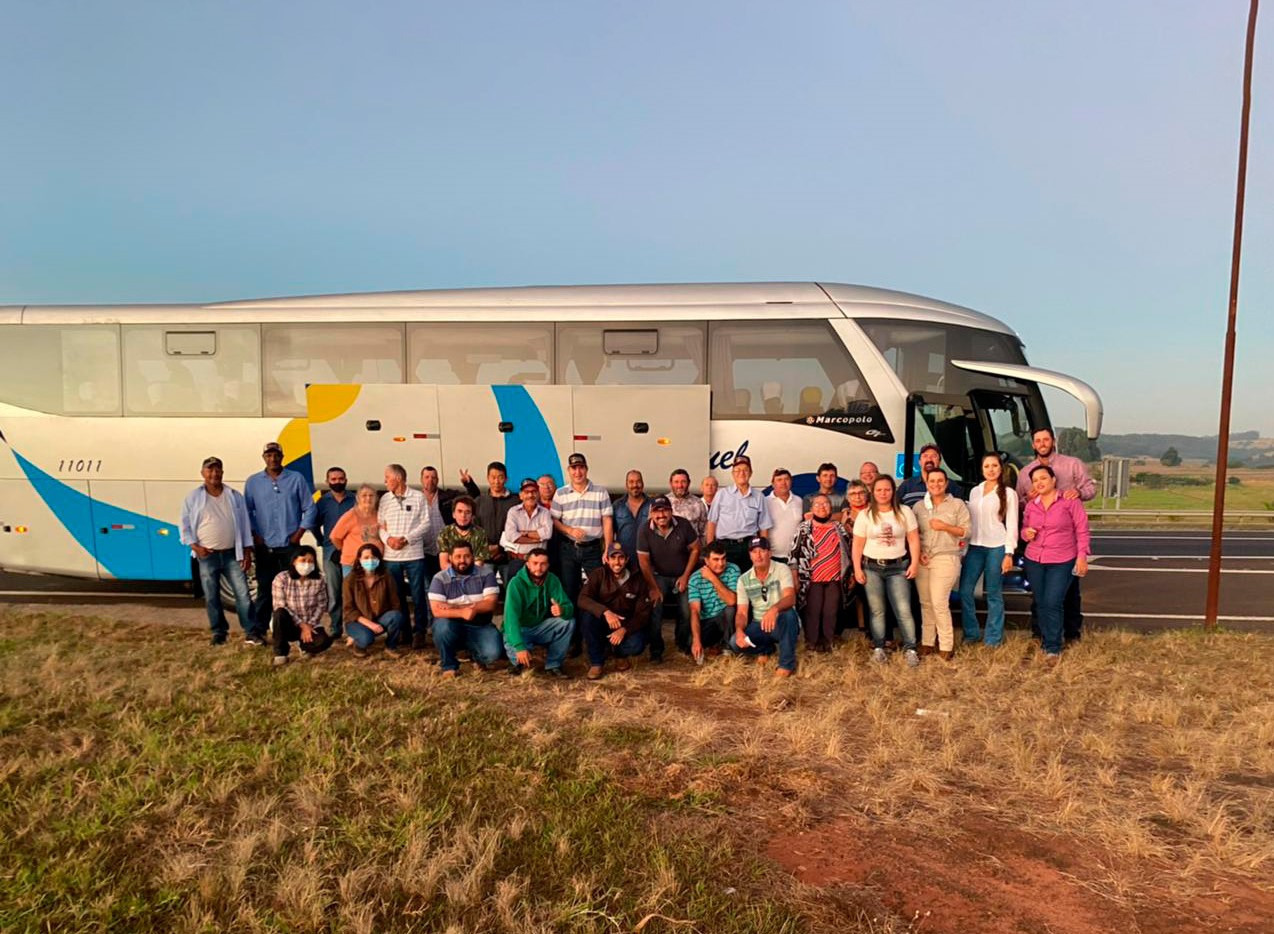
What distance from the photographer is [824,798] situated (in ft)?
14.4

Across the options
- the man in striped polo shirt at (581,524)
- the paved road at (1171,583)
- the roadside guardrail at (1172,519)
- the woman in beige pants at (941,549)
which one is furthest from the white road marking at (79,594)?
the roadside guardrail at (1172,519)

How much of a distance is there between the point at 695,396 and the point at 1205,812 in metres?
5.96

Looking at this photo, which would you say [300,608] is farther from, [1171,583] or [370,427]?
[1171,583]

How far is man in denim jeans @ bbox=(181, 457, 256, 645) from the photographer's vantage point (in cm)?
733

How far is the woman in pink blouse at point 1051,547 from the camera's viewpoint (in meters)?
6.98

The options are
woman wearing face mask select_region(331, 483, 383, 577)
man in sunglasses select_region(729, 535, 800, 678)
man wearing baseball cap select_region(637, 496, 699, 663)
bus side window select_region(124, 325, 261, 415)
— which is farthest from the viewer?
bus side window select_region(124, 325, 261, 415)

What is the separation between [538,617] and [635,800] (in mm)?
2743

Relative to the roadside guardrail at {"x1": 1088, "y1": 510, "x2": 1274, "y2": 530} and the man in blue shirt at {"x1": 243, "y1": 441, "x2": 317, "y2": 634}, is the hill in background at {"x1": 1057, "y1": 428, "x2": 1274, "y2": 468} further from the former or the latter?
the man in blue shirt at {"x1": 243, "y1": 441, "x2": 317, "y2": 634}

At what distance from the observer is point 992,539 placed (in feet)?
24.2

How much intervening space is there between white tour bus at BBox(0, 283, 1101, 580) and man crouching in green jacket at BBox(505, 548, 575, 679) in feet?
8.21

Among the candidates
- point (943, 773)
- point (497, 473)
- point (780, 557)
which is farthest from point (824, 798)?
point (497, 473)

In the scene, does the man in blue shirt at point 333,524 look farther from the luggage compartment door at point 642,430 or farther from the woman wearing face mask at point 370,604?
the luggage compartment door at point 642,430

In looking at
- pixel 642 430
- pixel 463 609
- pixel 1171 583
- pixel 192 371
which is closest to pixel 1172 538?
pixel 1171 583

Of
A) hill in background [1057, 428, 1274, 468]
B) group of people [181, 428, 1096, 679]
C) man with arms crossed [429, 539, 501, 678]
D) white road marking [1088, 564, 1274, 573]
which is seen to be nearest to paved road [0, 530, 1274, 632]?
white road marking [1088, 564, 1274, 573]
